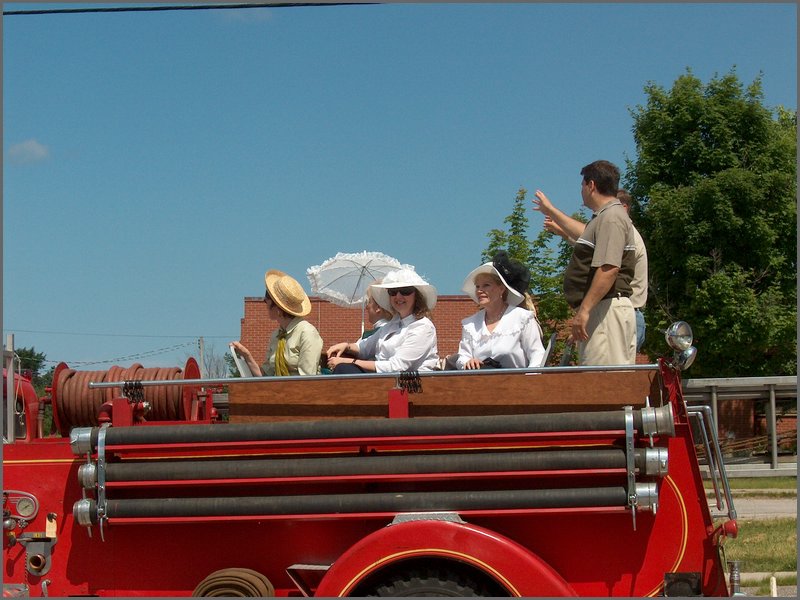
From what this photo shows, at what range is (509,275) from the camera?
5.69 m

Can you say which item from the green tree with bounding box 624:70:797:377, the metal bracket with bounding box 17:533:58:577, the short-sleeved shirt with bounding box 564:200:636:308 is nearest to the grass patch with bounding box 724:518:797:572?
the short-sleeved shirt with bounding box 564:200:636:308

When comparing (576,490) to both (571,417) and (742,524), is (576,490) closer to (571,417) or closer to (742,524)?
(571,417)

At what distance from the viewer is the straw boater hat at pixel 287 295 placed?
260 inches

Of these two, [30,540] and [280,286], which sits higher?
[280,286]

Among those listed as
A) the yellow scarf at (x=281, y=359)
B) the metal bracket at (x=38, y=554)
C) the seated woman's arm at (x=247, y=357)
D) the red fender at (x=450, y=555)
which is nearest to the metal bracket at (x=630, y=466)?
the red fender at (x=450, y=555)

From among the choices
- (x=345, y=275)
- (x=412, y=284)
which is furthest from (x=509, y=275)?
(x=345, y=275)

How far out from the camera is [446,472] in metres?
4.21

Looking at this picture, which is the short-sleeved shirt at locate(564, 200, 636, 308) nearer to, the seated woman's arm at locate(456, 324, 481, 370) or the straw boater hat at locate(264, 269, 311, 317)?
the seated woman's arm at locate(456, 324, 481, 370)

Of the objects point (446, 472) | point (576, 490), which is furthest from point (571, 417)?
point (446, 472)

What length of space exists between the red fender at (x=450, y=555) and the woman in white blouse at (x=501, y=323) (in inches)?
53.8

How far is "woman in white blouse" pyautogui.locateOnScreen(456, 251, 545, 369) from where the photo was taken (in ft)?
17.8

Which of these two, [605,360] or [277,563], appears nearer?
[277,563]

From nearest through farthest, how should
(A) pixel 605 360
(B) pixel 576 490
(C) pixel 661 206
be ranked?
(B) pixel 576 490 < (A) pixel 605 360 < (C) pixel 661 206

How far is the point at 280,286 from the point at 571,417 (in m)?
2.97
